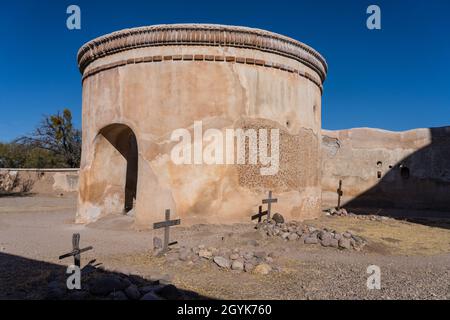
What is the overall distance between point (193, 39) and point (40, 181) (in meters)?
16.9

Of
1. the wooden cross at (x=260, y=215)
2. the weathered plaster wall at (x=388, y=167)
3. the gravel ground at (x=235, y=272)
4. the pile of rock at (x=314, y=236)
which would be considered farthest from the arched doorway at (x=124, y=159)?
the weathered plaster wall at (x=388, y=167)

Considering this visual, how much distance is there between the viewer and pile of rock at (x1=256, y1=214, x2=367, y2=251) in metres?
6.61

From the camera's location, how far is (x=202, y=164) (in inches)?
322

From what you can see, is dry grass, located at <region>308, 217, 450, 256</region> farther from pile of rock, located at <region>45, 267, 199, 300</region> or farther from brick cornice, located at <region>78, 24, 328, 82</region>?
brick cornice, located at <region>78, 24, 328, 82</region>

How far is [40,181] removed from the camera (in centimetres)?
2112

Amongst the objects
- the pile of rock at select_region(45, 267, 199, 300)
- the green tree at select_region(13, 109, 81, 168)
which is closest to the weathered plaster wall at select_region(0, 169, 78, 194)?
the green tree at select_region(13, 109, 81, 168)

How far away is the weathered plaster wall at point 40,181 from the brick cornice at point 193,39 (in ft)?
42.2

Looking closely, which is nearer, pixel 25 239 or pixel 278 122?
pixel 25 239

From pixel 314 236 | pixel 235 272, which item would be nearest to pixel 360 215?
pixel 314 236

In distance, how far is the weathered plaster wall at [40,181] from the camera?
2052cm
